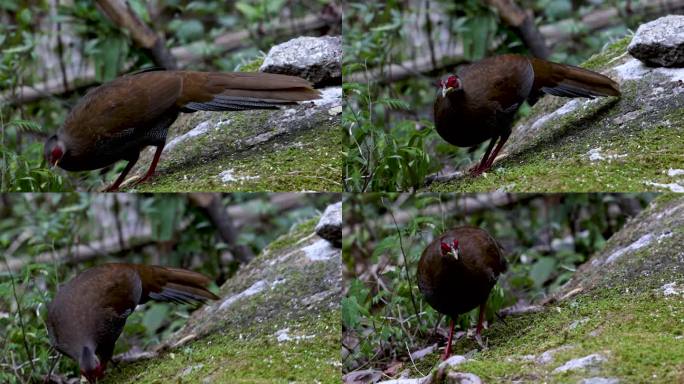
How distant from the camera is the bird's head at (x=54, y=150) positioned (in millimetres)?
3632

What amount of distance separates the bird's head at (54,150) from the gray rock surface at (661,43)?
2.34m

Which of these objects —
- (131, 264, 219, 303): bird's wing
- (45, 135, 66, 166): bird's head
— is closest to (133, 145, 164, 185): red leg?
(45, 135, 66, 166): bird's head

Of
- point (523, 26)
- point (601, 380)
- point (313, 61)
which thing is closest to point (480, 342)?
point (601, 380)

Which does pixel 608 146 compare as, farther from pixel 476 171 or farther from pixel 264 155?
pixel 264 155

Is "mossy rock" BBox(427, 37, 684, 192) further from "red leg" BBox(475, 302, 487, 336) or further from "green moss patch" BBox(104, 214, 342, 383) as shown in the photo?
"green moss patch" BBox(104, 214, 342, 383)

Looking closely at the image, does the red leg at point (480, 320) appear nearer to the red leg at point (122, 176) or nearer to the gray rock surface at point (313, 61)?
the gray rock surface at point (313, 61)

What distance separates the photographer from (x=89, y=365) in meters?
3.62

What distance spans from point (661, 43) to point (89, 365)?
2.60m

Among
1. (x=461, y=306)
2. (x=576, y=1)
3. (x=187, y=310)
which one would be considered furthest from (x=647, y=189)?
(x=187, y=310)

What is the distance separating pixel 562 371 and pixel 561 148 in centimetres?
101

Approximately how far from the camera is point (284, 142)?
3.63 metres

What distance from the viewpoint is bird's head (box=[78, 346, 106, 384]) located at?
3621 mm

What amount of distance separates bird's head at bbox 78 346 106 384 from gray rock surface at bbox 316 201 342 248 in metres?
1.10

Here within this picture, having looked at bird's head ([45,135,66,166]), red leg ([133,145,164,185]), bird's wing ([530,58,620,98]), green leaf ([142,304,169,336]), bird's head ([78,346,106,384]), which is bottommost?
green leaf ([142,304,169,336])
